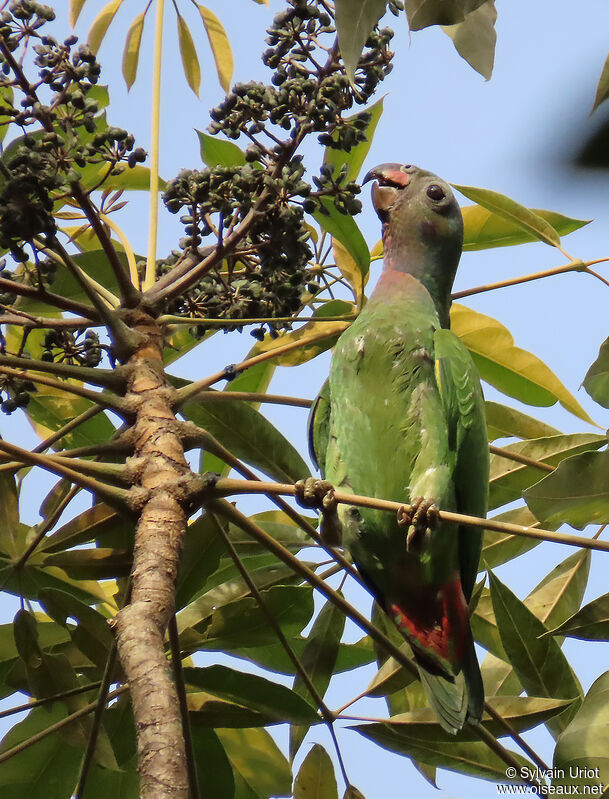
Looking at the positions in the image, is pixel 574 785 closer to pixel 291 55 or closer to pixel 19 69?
pixel 291 55

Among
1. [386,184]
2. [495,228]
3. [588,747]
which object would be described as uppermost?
[386,184]

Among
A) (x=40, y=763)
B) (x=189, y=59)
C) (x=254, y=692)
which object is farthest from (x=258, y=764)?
(x=189, y=59)

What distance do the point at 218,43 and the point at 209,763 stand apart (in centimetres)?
253

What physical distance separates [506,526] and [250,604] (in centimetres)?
83

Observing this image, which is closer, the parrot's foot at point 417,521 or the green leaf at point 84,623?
the green leaf at point 84,623

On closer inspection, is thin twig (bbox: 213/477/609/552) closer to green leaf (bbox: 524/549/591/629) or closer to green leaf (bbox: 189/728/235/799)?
green leaf (bbox: 189/728/235/799)

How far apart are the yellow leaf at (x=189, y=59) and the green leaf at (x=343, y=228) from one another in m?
1.09

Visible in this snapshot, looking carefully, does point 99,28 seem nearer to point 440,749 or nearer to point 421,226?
point 421,226

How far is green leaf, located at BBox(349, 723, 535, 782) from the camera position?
229 cm

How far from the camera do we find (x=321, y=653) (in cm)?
250

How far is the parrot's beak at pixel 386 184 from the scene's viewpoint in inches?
134

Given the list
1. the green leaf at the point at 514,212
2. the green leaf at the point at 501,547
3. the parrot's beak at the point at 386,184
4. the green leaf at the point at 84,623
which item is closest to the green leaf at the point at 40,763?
the green leaf at the point at 84,623

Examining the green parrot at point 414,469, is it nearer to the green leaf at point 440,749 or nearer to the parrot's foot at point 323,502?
the parrot's foot at point 323,502

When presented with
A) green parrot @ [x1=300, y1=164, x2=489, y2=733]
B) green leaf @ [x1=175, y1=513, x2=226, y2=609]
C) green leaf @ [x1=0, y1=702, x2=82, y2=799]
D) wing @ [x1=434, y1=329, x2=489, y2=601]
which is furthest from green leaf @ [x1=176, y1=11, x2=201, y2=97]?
green leaf @ [x1=0, y1=702, x2=82, y2=799]
